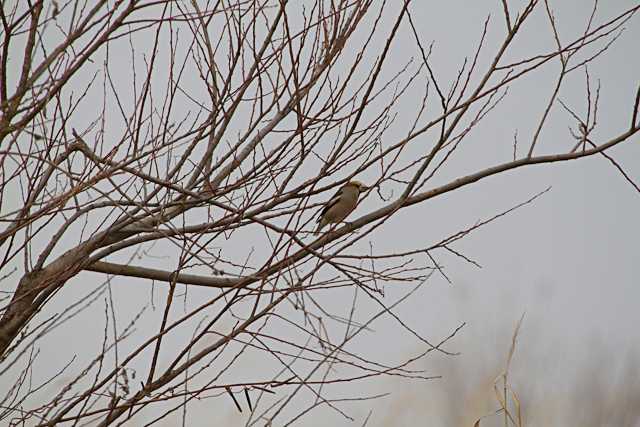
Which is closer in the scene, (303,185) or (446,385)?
(303,185)

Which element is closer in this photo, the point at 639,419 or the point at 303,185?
the point at 303,185

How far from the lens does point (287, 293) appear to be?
199 centimetres

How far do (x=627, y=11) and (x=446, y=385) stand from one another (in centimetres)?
375

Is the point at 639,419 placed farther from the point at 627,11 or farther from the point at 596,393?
the point at 627,11

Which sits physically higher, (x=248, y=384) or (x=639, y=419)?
(x=639, y=419)

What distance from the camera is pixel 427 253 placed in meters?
2.39

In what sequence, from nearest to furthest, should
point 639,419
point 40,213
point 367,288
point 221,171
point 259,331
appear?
1. point 40,213
2. point 259,331
3. point 367,288
4. point 221,171
5. point 639,419

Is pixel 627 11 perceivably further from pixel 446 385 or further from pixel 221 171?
pixel 446 385

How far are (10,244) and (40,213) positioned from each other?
20 cm

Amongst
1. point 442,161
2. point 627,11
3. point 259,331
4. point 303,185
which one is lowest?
point 259,331

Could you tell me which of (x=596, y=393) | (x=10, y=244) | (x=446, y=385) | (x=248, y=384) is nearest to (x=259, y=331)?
(x=248, y=384)

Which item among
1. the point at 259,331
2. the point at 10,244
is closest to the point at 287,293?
the point at 259,331

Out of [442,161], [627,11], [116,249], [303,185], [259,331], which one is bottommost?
[259,331]

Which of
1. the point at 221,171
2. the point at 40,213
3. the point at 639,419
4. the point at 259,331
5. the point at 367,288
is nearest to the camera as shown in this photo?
the point at 40,213
